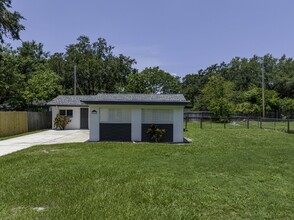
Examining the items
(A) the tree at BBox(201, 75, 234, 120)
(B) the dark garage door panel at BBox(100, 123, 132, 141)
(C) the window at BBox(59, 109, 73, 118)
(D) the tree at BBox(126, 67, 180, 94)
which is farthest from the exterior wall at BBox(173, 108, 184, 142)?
(D) the tree at BBox(126, 67, 180, 94)

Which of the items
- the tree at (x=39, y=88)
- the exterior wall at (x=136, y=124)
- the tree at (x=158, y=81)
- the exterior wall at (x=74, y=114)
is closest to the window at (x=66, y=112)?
the exterior wall at (x=74, y=114)

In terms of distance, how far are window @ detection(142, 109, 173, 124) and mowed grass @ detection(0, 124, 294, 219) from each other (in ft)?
14.6

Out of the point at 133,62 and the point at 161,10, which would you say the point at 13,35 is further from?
the point at 133,62

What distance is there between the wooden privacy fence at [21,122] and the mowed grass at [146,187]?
799 cm

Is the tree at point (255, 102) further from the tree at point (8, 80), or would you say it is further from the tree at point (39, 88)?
the tree at point (8, 80)

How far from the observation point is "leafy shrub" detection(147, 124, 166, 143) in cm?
1196

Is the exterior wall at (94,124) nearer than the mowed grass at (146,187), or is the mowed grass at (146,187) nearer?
the mowed grass at (146,187)

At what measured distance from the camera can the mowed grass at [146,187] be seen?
3604mm

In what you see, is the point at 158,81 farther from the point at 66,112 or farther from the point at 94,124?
the point at 94,124

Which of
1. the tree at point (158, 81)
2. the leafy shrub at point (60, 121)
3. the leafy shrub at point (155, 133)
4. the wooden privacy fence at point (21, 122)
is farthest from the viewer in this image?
the tree at point (158, 81)

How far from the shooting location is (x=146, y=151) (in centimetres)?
884

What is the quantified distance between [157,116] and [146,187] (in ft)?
25.0

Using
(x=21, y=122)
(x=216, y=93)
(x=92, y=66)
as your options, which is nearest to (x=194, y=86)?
(x=216, y=93)

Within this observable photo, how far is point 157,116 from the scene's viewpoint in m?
12.2
